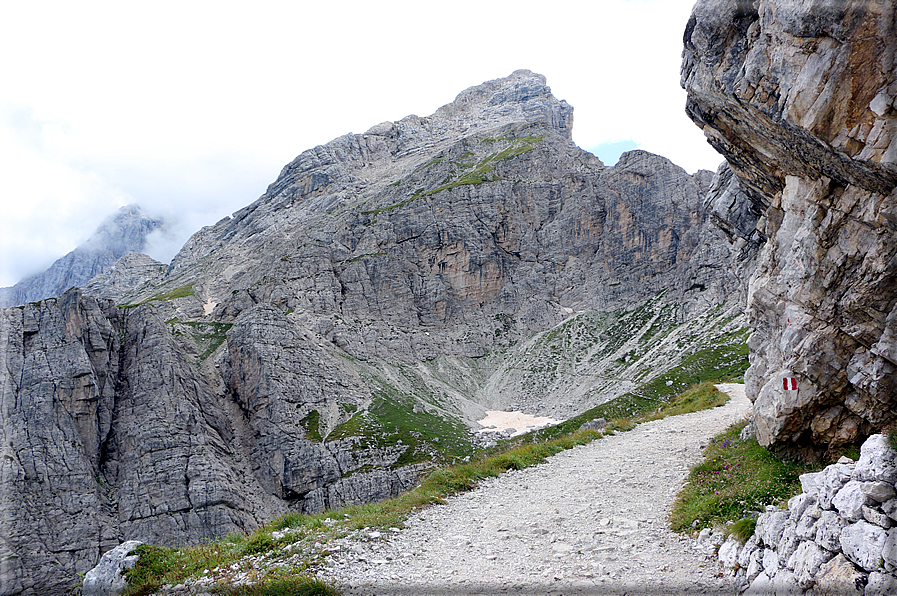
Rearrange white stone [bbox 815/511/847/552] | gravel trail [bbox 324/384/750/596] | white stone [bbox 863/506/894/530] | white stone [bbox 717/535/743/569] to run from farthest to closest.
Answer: gravel trail [bbox 324/384/750/596] → white stone [bbox 717/535/743/569] → white stone [bbox 815/511/847/552] → white stone [bbox 863/506/894/530]

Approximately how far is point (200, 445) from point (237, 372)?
16117mm

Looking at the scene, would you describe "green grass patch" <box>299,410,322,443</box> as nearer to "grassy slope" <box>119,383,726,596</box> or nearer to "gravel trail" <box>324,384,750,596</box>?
"grassy slope" <box>119,383,726,596</box>

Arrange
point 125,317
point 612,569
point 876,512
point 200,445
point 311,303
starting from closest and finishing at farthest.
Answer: point 876,512, point 612,569, point 200,445, point 125,317, point 311,303

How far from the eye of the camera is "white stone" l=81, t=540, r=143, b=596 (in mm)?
10516

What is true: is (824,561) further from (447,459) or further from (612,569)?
(447,459)

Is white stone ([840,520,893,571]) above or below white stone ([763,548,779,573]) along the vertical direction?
above

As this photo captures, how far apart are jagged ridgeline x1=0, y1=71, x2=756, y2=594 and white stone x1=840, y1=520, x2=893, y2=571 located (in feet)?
55.7

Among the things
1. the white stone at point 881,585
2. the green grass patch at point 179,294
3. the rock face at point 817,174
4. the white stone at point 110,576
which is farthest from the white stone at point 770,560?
the green grass patch at point 179,294

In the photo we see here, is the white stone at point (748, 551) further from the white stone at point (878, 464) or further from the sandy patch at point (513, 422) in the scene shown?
the sandy patch at point (513, 422)

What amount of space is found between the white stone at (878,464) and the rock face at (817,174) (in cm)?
369

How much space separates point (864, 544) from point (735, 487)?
19.0ft

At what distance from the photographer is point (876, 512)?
5.79 metres

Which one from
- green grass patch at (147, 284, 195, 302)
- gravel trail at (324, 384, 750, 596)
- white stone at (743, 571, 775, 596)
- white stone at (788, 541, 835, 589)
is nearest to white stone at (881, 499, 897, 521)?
white stone at (788, 541, 835, 589)

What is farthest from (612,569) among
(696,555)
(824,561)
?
(824,561)
